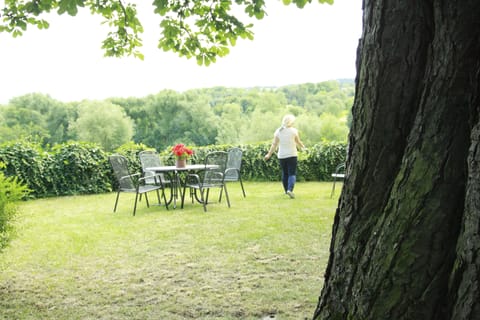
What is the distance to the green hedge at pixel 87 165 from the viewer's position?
32.0ft

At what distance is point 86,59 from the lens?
58.8m

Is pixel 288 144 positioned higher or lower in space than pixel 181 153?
higher

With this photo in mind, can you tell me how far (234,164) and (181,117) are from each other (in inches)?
1725

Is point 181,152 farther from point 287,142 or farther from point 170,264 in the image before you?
point 170,264

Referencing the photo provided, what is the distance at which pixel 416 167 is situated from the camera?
1295 millimetres

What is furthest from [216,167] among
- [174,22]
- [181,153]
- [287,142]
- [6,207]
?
[6,207]

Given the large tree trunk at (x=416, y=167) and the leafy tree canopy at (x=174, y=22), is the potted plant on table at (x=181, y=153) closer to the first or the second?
the leafy tree canopy at (x=174, y=22)

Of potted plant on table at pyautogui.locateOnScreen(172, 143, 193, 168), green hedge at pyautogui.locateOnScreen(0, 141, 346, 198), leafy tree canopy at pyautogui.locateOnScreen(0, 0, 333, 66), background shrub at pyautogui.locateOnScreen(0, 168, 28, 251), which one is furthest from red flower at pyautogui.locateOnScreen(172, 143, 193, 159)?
background shrub at pyautogui.locateOnScreen(0, 168, 28, 251)

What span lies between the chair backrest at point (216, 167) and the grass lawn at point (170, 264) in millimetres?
523

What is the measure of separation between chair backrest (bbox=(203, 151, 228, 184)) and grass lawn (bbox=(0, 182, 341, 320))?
52 centimetres

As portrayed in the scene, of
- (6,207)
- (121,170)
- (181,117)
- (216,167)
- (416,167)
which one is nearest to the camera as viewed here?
(416,167)

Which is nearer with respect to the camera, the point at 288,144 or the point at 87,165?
the point at 288,144

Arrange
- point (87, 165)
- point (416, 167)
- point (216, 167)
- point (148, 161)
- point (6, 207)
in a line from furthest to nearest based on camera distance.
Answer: point (87, 165) → point (148, 161) → point (216, 167) → point (6, 207) → point (416, 167)

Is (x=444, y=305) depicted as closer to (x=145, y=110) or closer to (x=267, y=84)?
(x=145, y=110)
